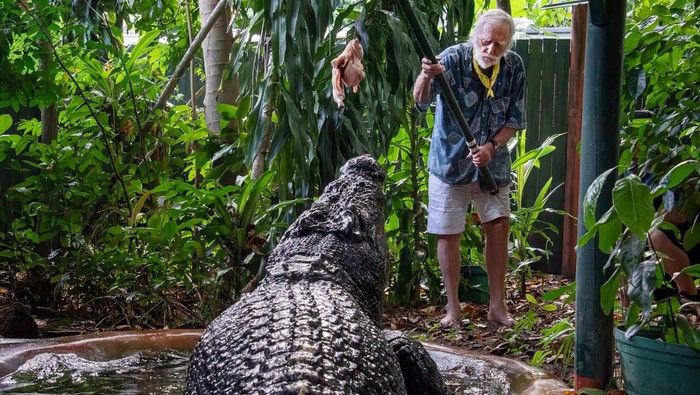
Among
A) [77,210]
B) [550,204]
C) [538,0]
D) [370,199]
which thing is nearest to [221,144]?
[77,210]

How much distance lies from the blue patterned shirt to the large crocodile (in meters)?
1.82

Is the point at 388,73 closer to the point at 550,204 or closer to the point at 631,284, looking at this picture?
the point at 631,284

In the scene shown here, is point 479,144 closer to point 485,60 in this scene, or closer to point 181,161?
point 485,60

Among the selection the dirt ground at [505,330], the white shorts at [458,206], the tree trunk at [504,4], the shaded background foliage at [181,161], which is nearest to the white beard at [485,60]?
the shaded background foliage at [181,161]

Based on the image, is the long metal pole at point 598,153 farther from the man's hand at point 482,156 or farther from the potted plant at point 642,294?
the man's hand at point 482,156

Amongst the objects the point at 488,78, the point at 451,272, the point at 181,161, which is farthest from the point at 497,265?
the point at 181,161

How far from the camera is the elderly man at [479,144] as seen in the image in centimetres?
414

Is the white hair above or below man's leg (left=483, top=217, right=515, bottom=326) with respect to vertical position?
above

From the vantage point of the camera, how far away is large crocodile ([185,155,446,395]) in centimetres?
128

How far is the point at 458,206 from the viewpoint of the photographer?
169 inches

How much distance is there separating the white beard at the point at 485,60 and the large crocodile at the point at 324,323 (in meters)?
1.84

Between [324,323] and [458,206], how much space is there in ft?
9.54

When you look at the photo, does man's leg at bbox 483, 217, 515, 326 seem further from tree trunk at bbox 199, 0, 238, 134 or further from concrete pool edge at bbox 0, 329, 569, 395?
tree trunk at bbox 199, 0, 238, 134

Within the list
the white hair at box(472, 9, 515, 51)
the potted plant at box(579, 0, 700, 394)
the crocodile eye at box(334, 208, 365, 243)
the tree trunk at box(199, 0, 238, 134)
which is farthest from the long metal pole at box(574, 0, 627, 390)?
the tree trunk at box(199, 0, 238, 134)
